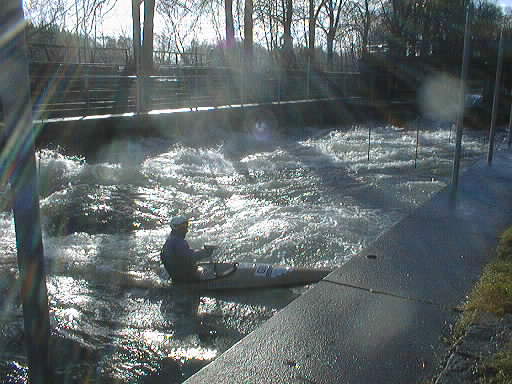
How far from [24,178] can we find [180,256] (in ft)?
14.6

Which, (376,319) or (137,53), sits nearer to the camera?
(376,319)

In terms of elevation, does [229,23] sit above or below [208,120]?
above

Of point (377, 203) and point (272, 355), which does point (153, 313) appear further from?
point (377, 203)

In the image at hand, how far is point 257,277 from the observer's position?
6.38 m

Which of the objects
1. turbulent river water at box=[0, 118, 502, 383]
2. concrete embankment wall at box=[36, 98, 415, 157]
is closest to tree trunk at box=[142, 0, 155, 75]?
concrete embankment wall at box=[36, 98, 415, 157]

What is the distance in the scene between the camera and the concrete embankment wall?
46.7 ft

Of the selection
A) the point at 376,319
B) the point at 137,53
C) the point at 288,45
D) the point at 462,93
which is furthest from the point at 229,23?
the point at 376,319

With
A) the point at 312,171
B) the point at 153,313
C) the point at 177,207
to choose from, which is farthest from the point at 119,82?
the point at 153,313

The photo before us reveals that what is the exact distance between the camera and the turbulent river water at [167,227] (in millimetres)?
5250

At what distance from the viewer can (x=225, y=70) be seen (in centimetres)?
2366

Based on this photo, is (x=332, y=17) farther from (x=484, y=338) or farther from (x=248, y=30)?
(x=484, y=338)

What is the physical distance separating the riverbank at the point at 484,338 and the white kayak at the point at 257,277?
2480 millimetres

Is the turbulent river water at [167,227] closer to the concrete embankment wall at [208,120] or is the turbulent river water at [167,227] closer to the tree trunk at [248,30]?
the concrete embankment wall at [208,120]

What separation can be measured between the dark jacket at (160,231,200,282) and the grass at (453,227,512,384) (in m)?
3.25
